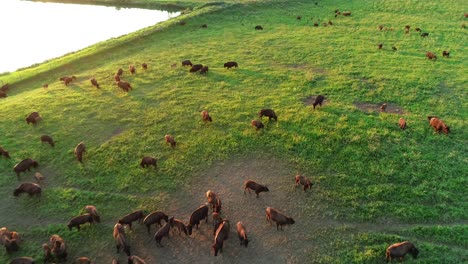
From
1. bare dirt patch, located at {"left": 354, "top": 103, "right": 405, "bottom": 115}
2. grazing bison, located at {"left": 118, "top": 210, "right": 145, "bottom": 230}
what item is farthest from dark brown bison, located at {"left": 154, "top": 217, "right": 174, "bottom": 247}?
bare dirt patch, located at {"left": 354, "top": 103, "right": 405, "bottom": 115}

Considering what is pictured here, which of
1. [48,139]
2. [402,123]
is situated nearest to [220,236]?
[48,139]

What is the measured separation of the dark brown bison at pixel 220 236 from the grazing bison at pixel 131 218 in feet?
9.22

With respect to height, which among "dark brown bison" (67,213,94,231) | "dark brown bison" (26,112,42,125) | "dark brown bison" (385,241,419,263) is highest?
"dark brown bison" (26,112,42,125)

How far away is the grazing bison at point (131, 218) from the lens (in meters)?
14.0

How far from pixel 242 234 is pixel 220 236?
28.3 inches

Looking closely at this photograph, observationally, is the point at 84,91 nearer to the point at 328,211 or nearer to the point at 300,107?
the point at 300,107

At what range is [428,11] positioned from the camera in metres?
39.7

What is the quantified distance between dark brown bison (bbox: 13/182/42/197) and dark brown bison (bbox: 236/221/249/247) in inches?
311

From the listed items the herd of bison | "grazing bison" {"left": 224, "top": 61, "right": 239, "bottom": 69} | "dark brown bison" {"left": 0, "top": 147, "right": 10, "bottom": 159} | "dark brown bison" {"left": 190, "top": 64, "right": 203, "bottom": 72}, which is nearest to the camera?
Answer: the herd of bison

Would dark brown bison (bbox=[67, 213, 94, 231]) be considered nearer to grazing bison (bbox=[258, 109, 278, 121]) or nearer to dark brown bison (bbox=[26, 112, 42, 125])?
dark brown bison (bbox=[26, 112, 42, 125])

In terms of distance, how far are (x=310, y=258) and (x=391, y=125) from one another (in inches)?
366

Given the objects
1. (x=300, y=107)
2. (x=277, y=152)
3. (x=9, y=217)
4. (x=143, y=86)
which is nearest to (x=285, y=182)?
(x=277, y=152)

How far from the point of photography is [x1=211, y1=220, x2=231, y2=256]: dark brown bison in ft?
43.1

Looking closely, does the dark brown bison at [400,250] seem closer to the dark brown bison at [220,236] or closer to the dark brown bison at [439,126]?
the dark brown bison at [220,236]
